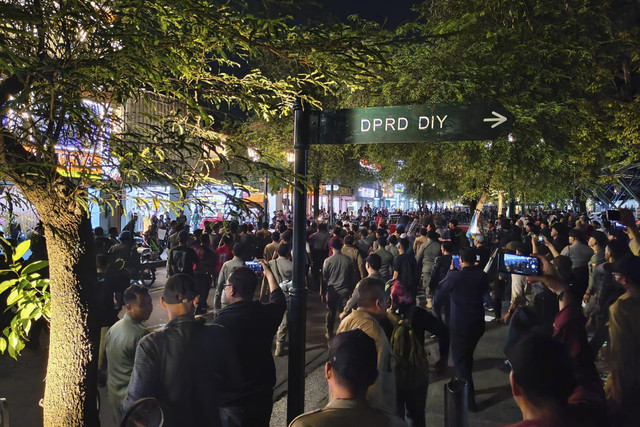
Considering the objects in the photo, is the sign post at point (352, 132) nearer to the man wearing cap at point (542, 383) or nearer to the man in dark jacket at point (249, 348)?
the man in dark jacket at point (249, 348)

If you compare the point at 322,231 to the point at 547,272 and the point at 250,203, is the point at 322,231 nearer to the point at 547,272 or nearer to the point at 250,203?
the point at 547,272

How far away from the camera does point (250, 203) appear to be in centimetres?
275

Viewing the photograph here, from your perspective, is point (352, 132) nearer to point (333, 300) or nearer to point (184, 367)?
point (184, 367)

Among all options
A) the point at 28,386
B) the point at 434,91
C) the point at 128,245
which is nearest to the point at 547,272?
the point at 434,91

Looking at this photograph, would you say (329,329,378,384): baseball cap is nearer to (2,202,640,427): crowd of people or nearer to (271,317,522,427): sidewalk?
(2,202,640,427): crowd of people

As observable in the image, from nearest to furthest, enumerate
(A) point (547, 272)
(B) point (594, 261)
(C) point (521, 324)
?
(C) point (521, 324) < (A) point (547, 272) < (B) point (594, 261)

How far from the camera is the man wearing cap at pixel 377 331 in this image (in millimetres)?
3314

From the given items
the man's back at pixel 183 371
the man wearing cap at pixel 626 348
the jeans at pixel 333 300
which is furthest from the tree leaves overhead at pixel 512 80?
the man's back at pixel 183 371

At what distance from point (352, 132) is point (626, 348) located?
294 cm

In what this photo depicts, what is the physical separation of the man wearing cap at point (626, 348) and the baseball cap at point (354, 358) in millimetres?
2157

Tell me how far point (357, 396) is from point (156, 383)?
4.83 ft

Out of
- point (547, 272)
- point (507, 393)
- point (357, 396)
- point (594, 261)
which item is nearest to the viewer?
point (357, 396)

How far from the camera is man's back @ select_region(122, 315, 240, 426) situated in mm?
3035

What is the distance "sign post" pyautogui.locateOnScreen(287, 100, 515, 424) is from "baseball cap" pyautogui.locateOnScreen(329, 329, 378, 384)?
1.62 meters
